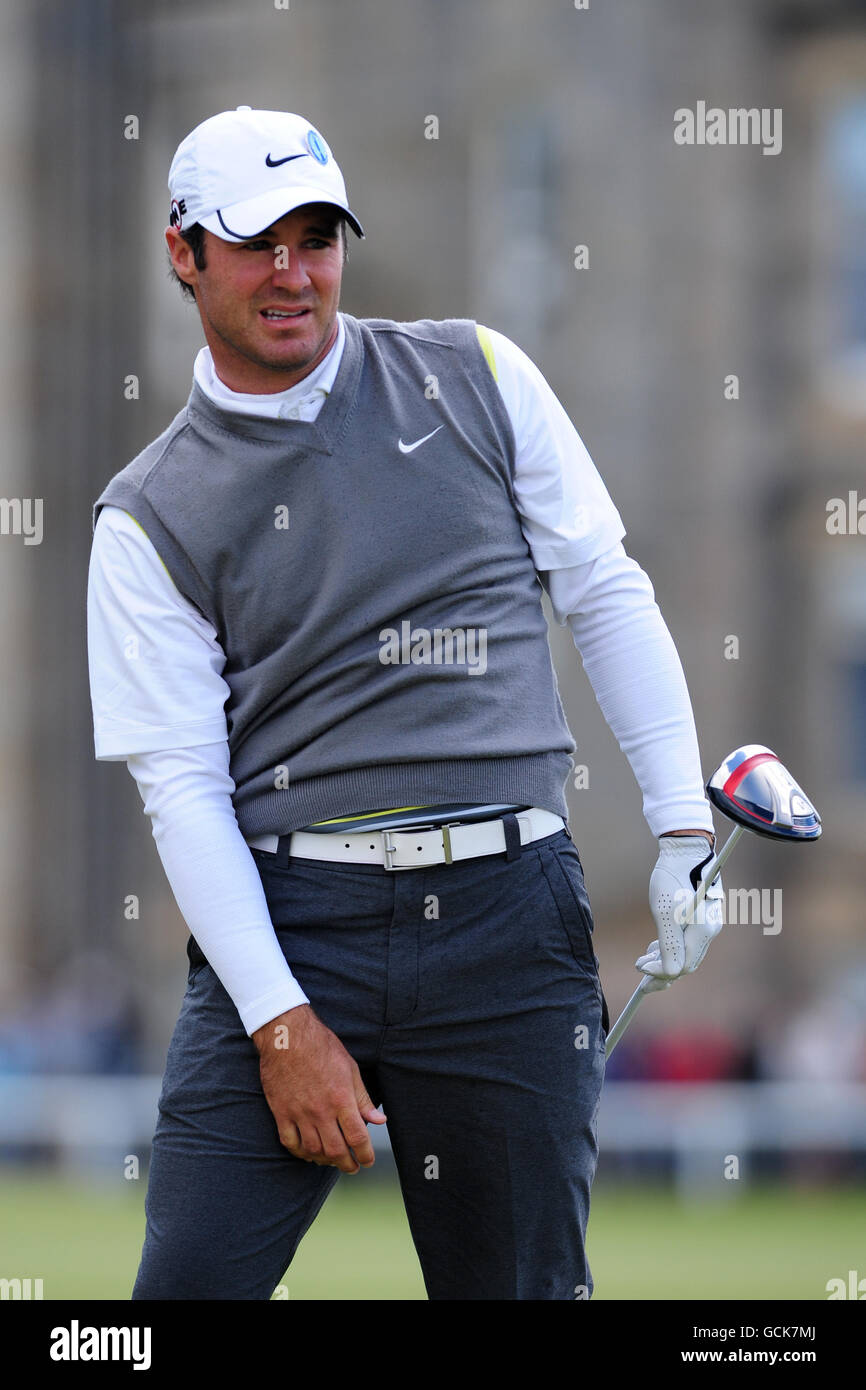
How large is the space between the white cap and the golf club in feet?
3.17

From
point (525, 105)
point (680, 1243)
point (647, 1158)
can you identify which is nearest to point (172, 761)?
point (680, 1243)

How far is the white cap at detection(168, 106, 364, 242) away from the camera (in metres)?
2.73

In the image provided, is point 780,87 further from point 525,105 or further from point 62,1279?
point 62,1279

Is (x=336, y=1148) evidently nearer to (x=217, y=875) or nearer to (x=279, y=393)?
(x=217, y=875)

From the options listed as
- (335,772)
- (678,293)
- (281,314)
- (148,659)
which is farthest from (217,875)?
(678,293)

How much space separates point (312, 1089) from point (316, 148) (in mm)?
1318

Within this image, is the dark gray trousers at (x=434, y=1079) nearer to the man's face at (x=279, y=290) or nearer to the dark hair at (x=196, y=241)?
the man's face at (x=279, y=290)

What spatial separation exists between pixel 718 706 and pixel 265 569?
1163 centimetres

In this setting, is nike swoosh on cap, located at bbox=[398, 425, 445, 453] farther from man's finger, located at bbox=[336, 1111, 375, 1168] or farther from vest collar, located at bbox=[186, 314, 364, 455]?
man's finger, located at bbox=[336, 1111, 375, 1168]

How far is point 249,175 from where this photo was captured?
274 cm

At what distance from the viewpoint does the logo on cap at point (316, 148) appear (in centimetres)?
281
